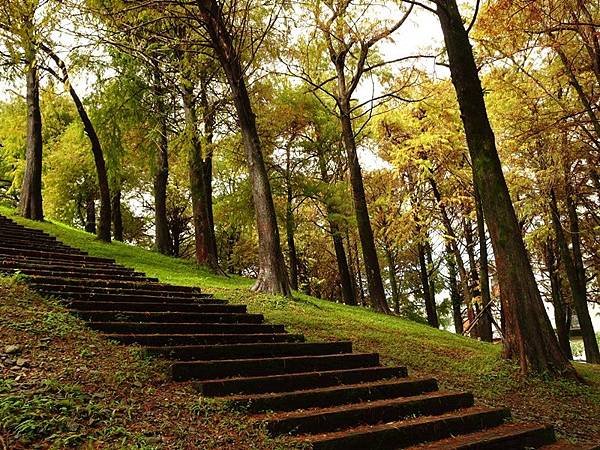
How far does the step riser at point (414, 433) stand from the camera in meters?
4.75

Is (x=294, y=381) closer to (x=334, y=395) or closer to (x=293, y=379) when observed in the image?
(x=293, y=379)

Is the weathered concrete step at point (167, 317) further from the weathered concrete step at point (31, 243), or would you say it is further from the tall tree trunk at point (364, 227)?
the tall tree trunk at point (364, 227)

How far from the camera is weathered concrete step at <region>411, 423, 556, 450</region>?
202 inches

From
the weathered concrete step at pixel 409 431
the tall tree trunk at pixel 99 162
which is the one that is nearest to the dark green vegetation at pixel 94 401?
the weathered concrete step at pixel 409 431

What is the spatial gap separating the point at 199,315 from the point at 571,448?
5.26m

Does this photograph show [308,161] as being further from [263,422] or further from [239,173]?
[263,422]

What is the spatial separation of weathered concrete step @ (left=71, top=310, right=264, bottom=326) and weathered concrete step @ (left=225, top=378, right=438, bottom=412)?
8.38 feet

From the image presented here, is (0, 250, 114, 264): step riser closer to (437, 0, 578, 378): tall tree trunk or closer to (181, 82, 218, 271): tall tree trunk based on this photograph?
(181, 82, 218, 271): tall tree trunk

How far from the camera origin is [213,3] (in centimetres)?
1195

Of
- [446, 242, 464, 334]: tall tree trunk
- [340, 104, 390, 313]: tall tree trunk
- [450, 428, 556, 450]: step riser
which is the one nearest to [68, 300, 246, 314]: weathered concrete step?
[450, 428, 556, 450]: step riser

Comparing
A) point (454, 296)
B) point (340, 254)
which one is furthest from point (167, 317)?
point (454, 296)

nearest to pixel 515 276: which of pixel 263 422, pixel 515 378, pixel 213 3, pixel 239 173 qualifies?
pixel 515 378

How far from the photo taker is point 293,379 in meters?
5.98

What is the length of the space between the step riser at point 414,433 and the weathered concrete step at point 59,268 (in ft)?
21.3
